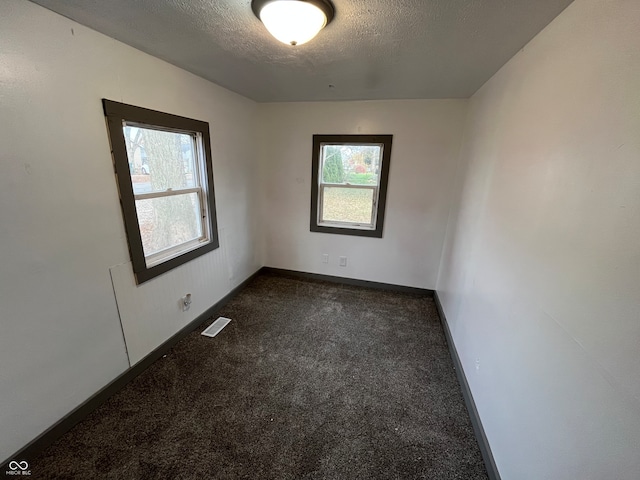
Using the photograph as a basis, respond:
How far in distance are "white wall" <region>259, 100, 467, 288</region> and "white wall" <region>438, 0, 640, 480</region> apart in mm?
1133

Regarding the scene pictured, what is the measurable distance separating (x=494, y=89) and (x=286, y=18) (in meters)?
1.62

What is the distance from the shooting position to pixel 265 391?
5.99 feet

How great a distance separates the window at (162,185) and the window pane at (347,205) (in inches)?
56.3

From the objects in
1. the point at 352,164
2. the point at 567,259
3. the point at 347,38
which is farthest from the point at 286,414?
the point at 352,164

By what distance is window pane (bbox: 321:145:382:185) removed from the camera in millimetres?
3068

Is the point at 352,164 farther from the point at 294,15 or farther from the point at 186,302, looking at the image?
the point at 186,302

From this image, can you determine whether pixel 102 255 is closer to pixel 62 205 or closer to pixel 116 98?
pixel 62 205

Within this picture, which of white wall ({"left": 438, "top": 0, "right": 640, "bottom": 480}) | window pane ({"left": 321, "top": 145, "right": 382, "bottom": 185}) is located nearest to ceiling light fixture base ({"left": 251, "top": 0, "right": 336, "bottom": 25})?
white wall ({"left": 438, "top": 0, "right": 640, "bottom": 480})

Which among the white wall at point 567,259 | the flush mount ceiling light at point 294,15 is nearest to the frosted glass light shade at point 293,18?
the flush mount ceiling light at point 294,15

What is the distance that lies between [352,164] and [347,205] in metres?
0.51

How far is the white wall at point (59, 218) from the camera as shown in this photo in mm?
1204

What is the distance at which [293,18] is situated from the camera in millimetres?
1139

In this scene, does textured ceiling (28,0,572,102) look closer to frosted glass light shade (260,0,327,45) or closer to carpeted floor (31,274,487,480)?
frosted glass light shade (260,0,327,45)

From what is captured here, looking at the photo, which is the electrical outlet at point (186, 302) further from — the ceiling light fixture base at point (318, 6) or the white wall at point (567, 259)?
the white wall at point (567, 259)
